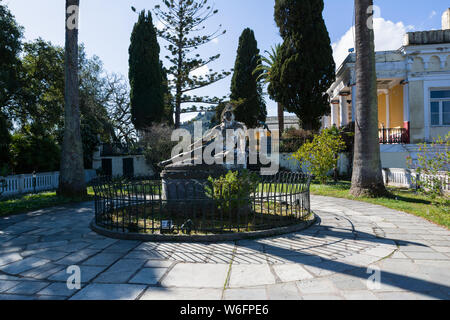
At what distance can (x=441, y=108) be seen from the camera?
50.7 feet

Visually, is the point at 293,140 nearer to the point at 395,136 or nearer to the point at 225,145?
the point at 395,136

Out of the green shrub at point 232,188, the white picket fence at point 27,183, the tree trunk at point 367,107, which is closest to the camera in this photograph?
the green shrub at point 232,188

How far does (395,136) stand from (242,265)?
52.4 feet

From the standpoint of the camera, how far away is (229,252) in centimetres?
407

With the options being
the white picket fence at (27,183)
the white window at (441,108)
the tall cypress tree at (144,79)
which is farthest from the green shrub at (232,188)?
the tall cypress tree at (144,79)

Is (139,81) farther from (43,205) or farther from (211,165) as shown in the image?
(211,165)

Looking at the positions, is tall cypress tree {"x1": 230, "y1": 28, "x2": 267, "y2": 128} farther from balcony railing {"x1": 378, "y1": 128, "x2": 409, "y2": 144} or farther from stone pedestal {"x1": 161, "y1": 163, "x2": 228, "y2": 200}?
stone pedestal {"x1": 161, "y1": 163, "x2": 228, "y2": 200}

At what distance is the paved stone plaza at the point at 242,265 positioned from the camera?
2.81 meters

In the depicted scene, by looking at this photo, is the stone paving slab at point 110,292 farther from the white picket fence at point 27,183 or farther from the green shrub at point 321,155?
the green shrub at point 321,155

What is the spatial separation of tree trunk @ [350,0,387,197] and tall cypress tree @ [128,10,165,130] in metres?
16.3

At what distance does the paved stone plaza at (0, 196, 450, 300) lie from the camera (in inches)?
111

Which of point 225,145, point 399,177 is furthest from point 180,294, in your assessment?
point 399,177

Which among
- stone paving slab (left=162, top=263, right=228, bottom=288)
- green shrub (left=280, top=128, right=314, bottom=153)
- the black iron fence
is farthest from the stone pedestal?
green shrub (left=280, top=128, right=314, bottom=153)

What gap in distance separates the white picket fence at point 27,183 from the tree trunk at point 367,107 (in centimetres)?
1290
